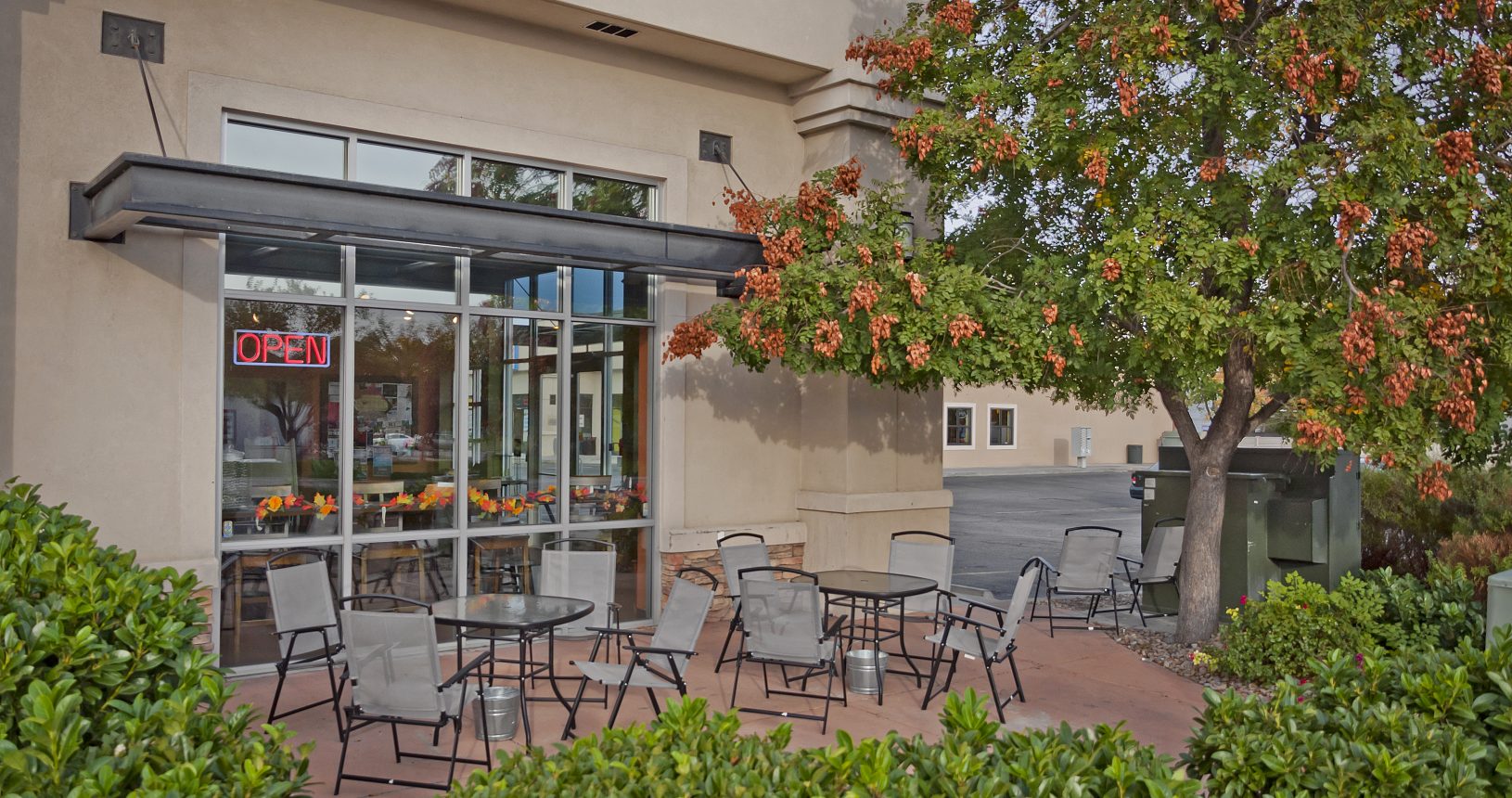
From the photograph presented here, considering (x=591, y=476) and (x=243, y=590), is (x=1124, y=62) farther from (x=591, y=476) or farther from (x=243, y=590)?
(x=243, y=590)

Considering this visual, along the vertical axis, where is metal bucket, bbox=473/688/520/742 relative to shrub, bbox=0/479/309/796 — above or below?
below

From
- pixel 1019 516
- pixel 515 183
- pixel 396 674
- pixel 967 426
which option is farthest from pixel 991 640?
pixel 967 426

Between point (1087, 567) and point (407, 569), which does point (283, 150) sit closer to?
point (407, 569)

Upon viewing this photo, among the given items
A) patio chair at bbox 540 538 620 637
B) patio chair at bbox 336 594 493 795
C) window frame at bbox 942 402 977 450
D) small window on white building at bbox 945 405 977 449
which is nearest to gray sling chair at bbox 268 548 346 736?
patio chair at bbox 336 594 493 795

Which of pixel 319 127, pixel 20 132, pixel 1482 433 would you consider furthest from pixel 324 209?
pixel 1482 433

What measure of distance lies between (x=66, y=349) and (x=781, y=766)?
619 cm

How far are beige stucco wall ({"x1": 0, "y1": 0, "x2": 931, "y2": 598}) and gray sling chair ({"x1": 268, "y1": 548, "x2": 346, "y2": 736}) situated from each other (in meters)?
1.07

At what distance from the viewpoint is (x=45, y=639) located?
3035 mm

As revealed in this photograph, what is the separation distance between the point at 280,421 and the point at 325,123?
84.5 inches

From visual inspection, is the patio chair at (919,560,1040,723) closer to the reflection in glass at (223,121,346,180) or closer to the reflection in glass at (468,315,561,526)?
the reflection in glass at (468,315,561,526)

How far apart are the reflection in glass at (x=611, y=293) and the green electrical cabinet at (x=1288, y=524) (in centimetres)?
519

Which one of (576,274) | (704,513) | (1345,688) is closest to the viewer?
(1345,688)

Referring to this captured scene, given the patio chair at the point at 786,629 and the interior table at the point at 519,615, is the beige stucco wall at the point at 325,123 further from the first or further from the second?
the patio chair at the point at 786,629

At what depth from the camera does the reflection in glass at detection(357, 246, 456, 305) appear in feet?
27.0
